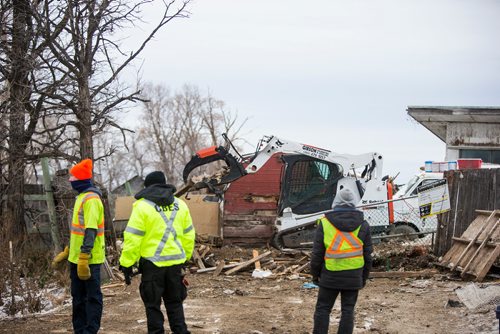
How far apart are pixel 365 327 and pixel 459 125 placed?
622 inches

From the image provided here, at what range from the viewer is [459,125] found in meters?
22.6

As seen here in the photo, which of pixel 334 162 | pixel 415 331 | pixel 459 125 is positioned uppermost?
pixel 459 125

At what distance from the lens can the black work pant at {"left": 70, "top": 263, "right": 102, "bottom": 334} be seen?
7066mm

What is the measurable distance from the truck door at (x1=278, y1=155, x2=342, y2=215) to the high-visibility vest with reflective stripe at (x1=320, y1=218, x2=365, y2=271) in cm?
834

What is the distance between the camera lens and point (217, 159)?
48.2ft

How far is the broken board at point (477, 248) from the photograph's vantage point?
10.7 m

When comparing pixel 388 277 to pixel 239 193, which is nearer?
→ pixel 388 277

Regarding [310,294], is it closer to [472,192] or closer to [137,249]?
[472,192]

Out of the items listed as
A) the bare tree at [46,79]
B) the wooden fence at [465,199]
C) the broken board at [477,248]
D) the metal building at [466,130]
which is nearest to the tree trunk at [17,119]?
the bare tree at [46,79]

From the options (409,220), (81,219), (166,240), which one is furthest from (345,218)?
(409,220)

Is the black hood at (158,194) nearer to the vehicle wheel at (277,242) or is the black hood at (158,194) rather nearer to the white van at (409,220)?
the vehicle wheel at (277,242)

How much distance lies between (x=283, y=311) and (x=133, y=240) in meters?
3.57

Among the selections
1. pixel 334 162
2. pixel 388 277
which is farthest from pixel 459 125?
pixel 388 277

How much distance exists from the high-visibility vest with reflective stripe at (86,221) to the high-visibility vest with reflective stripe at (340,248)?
241cm
